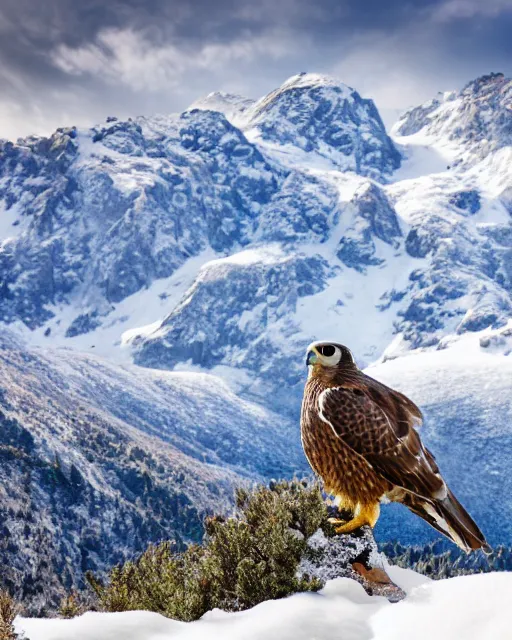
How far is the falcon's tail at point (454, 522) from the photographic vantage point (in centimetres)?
707

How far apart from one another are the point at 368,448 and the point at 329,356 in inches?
45.3

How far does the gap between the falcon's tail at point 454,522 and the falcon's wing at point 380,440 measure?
0.12 meters

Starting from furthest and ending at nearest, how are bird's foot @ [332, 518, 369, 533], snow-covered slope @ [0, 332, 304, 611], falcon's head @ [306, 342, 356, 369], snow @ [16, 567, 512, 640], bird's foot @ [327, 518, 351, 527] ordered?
snow-covered slope @ [0, 332, 304, 611]
bird's foot @ [327, 518, 351, 527]
bird's foot @ [332, 518, 369, 533]
falcon's head @ [306, 342, 356, 369]
snow @ [16, 567, 512, 640]

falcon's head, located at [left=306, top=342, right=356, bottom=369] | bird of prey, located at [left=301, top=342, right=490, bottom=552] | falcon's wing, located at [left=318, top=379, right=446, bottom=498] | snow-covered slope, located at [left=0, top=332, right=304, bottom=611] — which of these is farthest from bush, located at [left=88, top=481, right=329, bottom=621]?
snow-covered slope, located at [left=0, top=332, right=304, bottom=611]

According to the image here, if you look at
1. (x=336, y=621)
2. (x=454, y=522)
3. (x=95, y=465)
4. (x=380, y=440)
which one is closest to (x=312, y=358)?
(x=380, y=440)

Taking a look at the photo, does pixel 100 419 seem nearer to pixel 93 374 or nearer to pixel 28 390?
pixel 28 390

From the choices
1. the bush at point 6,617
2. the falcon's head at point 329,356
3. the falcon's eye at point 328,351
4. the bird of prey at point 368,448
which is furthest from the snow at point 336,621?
the falcon's eye at point 328,351

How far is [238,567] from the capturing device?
7.18m

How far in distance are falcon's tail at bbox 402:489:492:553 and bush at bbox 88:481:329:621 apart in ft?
4.13

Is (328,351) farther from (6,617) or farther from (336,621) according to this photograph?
(6,617)

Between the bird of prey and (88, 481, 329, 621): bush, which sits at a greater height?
the bird of prey

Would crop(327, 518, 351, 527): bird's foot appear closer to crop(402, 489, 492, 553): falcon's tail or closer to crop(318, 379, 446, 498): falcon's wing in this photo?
crop(402, 489, 492, 553): falcon's tail

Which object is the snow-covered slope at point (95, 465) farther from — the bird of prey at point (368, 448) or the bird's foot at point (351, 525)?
the bird of prey at point (368, 448)

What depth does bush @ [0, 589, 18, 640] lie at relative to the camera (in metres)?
5.75
